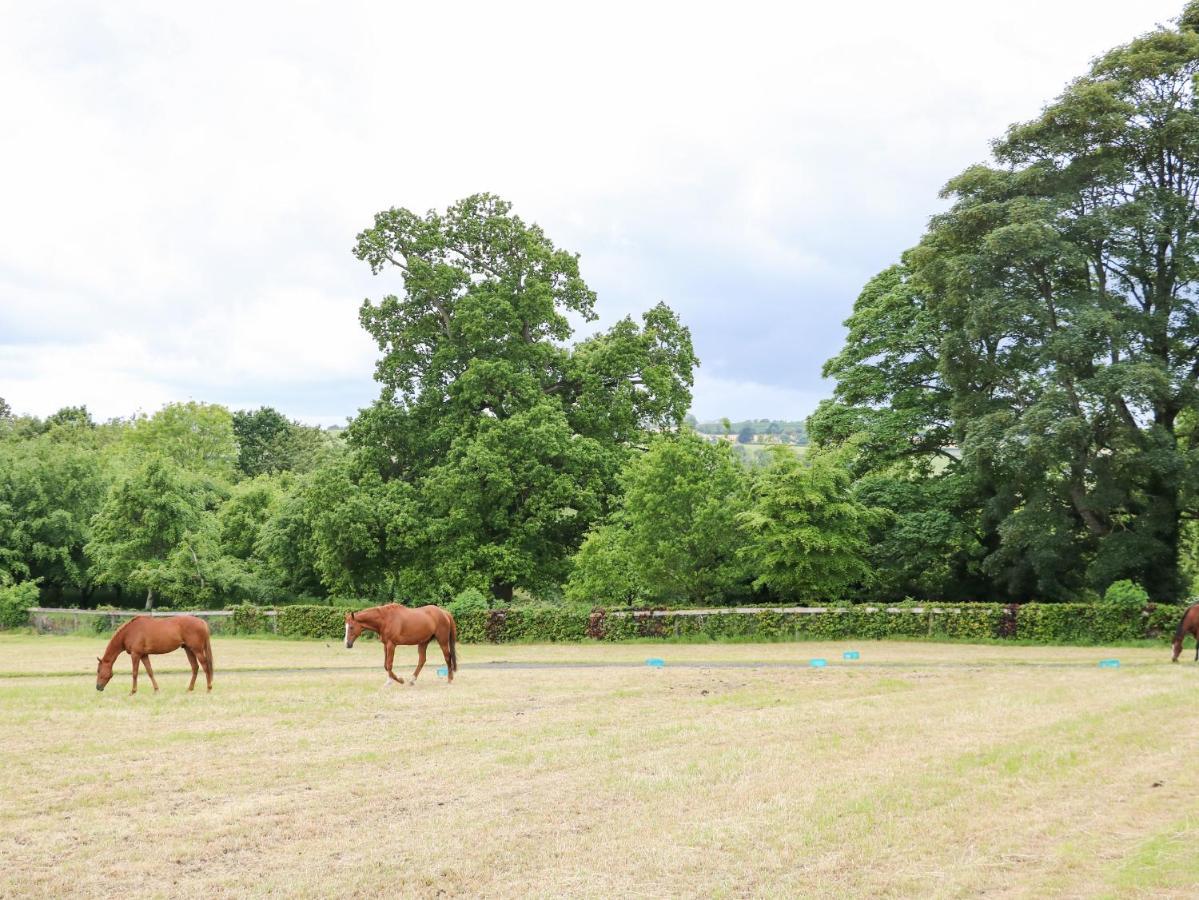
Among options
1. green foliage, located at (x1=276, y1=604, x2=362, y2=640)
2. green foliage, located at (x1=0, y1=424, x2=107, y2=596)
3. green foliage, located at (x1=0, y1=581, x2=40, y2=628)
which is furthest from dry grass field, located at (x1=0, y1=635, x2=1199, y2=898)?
green foliage, located at (x1=0, y1=424, x2=107, y2=596)

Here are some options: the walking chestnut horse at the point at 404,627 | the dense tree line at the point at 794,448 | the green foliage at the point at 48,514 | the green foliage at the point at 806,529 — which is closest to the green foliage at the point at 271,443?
the green foliage at the point at 48,514

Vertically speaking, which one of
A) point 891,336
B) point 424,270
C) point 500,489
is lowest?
point 500,489

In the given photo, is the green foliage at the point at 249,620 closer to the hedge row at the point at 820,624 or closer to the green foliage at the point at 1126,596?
the hedge row at the point at 820,624

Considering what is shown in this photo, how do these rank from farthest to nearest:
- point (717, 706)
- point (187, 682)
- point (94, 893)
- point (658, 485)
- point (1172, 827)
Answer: point (658, 485) < point (187, 682) < point (717, 706) < point (1172, 827) < point (94, 893)

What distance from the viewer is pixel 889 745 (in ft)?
44.1

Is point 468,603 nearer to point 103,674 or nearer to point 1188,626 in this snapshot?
point 103,674

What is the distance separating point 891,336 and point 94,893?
1431 inches

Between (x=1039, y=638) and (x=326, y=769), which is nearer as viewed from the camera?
(x=326, y=769)

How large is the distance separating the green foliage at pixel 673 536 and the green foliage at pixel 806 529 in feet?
3.38

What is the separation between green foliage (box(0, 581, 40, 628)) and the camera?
4412 cm

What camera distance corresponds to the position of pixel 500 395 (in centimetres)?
4172

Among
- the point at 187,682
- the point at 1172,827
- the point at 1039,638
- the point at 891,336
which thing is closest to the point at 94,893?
the point at 1172,827

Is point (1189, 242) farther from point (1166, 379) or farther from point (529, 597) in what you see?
point (529, 597)

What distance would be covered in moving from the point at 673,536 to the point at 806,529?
14.6 feet
